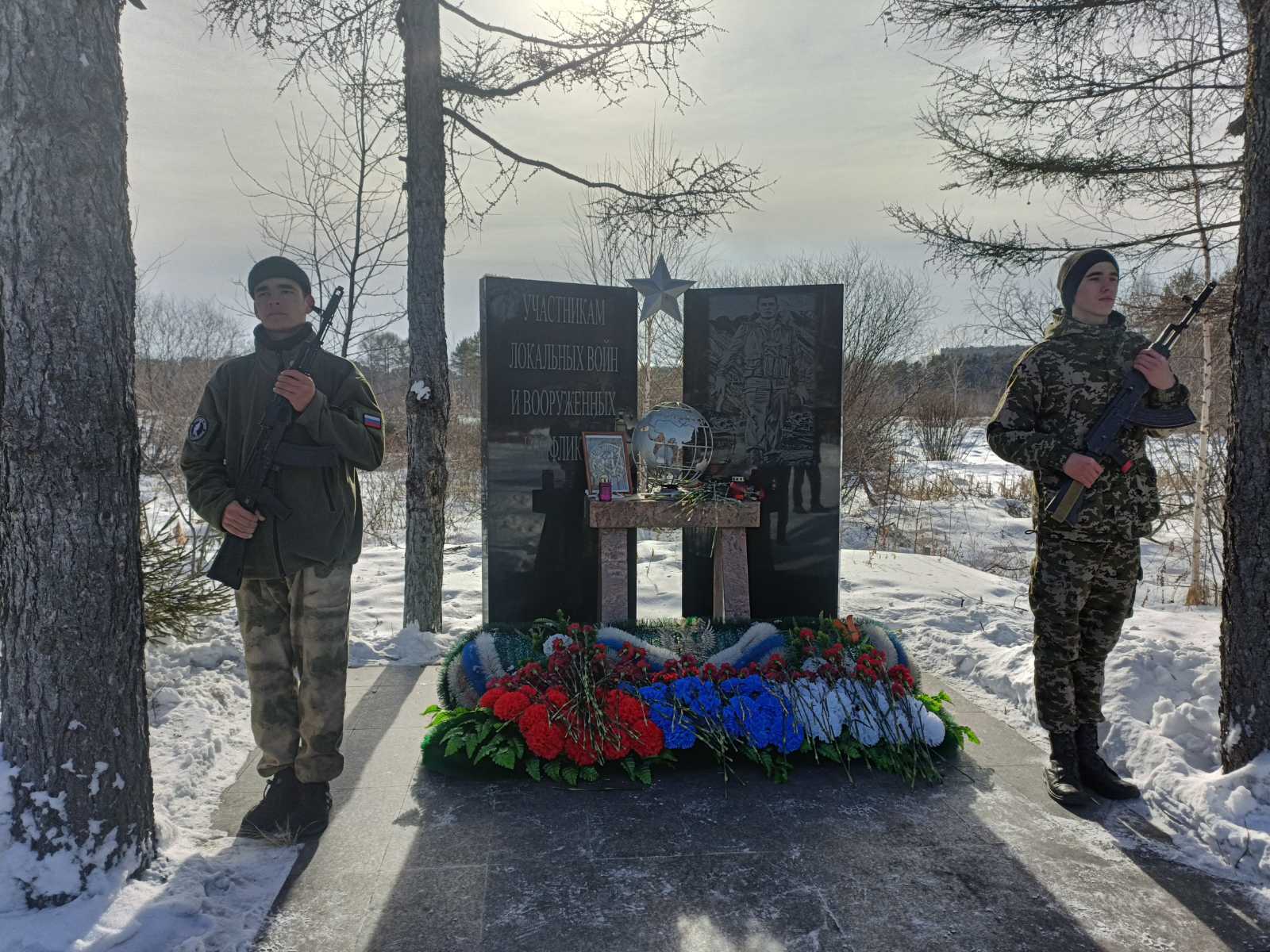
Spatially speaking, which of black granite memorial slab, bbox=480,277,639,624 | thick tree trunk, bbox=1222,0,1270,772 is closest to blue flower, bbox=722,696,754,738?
thick tree trunk, bbox=1222,0,1270,772

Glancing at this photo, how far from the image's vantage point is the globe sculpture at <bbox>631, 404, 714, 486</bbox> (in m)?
→ 5.07

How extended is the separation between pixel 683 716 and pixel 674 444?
194 centimetres

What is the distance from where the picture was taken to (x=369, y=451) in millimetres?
3027

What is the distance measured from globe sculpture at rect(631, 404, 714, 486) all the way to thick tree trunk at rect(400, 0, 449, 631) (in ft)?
5.05

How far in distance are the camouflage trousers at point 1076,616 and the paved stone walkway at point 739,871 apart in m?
0.38

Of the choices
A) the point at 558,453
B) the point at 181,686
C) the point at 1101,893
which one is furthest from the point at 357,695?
the point at 1101,893

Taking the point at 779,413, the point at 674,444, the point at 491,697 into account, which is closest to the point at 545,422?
the point at 674,444

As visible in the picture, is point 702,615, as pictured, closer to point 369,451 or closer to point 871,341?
point 369,451

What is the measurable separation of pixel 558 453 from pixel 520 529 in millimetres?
568

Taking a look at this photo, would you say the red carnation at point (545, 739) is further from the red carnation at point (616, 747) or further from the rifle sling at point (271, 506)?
the rifle sling at point (271, 506)

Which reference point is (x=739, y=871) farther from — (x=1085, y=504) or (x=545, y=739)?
(x=1085, y=504)

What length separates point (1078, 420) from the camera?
3.29 metres

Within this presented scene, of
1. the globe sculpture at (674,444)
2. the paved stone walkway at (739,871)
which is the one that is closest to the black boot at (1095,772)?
the paved stone walkway at (739,871)

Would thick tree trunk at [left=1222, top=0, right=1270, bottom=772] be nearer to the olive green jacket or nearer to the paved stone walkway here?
the paved stone walkway
